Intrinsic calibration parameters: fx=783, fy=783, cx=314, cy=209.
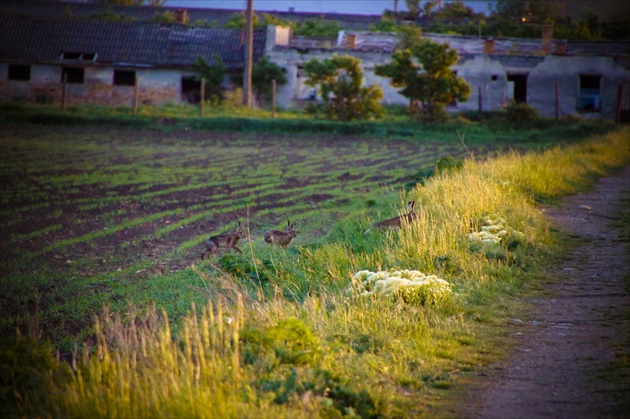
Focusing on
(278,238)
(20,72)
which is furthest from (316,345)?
(20,72)

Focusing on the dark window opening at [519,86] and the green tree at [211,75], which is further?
the dark window opening at [519,86]

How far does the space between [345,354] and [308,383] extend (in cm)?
71

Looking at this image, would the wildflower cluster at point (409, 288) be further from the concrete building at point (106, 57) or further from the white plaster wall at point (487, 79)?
the concrete building at point (106, 57)

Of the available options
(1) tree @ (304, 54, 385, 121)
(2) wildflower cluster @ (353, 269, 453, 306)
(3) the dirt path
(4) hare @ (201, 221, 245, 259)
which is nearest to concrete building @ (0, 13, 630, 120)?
(1) tree @ (304, 54, 385, 121)

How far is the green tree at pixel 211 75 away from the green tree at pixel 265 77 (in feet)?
6.25

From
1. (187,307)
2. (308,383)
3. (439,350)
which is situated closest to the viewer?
(308,383)

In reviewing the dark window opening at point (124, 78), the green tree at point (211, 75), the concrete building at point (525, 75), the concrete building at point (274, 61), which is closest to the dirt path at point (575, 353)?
the concrete building at point (525, 75)

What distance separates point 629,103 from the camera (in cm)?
4362

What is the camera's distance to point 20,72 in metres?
46.1

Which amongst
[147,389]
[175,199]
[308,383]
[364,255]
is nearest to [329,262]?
[364,255]

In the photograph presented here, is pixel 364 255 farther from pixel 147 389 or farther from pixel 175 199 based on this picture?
pixel 175 199

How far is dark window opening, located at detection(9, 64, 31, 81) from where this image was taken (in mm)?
45812

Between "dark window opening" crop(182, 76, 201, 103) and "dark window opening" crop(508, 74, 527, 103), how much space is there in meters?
18.1

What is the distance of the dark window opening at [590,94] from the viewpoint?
44375mm
